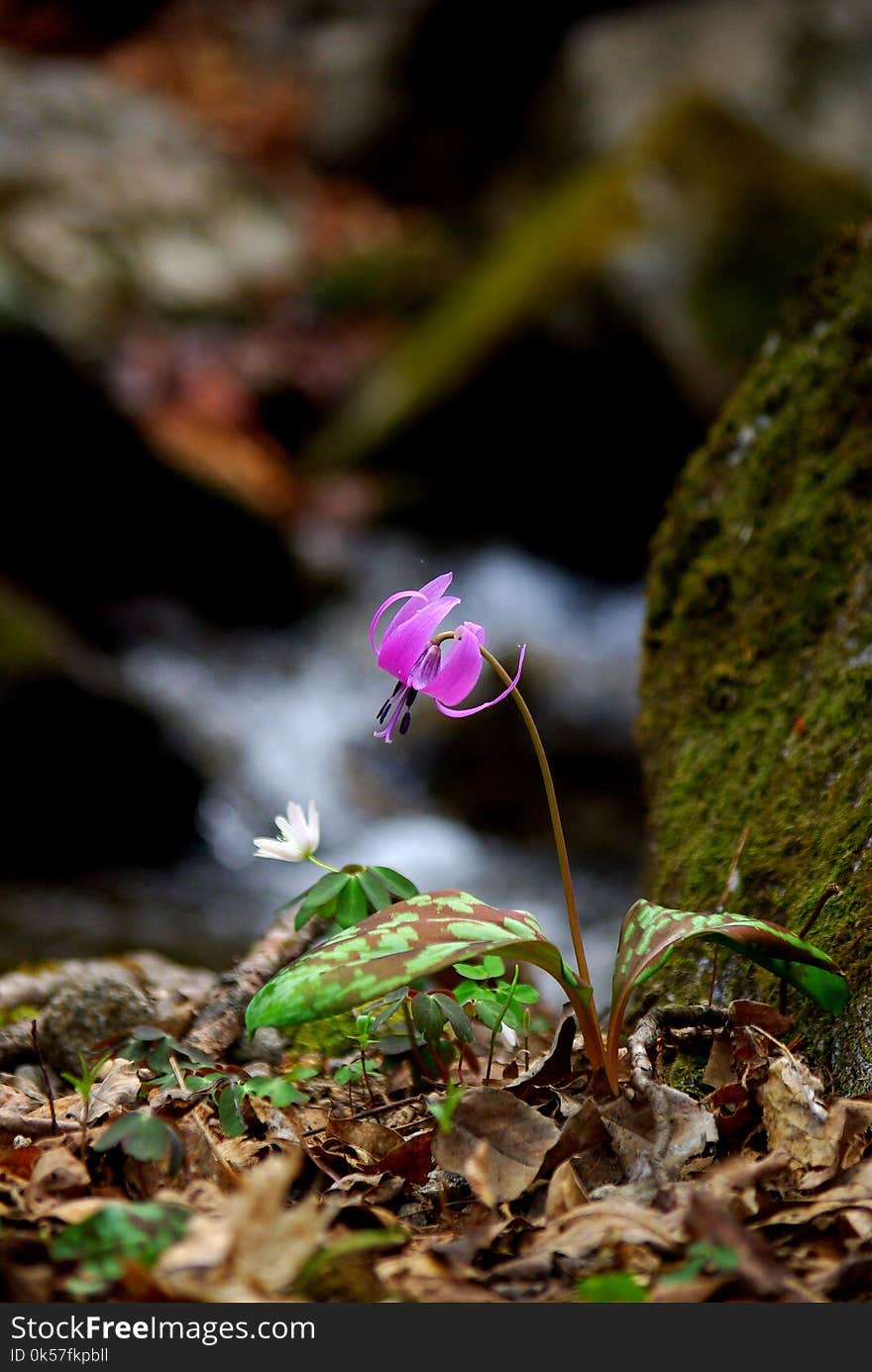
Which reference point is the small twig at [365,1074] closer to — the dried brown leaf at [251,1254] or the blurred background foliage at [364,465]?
the dried brown leaf at [251,1254]

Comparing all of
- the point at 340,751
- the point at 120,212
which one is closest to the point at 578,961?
the point at 340,751

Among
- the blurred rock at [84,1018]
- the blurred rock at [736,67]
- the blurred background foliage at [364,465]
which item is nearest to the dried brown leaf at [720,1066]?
the blurred rock at [84,1018]

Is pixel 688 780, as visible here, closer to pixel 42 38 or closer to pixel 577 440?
pixel 577 440

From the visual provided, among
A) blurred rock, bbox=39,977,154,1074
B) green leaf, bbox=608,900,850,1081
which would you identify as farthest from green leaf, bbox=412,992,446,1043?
blurred rock, bbox=39,977,154,1074

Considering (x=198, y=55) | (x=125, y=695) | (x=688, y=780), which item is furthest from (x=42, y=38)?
(x=688, y=780)

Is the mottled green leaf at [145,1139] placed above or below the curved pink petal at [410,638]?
below
